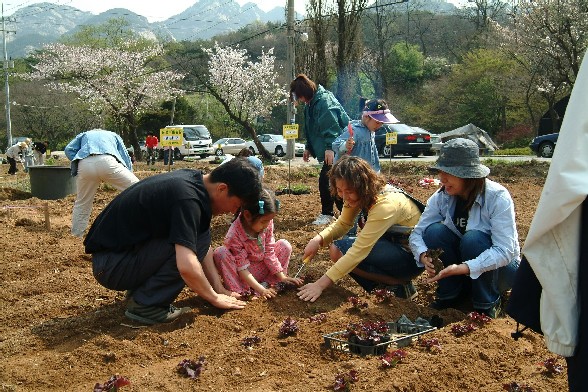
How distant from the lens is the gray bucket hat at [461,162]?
141 inches

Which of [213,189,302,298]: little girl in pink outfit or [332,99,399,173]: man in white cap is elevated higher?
[332,99,399,173]: man in white cap

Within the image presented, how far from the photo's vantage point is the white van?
2903 centimetres

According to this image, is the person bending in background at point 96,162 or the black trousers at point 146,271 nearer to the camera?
the black trousers at point 146,271

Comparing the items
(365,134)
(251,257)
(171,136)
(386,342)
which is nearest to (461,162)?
(386,342)

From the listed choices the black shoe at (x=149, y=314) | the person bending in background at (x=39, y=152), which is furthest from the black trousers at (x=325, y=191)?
the person bending in background at (x=39, y=152)

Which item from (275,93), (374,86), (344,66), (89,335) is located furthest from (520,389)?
(374,86)

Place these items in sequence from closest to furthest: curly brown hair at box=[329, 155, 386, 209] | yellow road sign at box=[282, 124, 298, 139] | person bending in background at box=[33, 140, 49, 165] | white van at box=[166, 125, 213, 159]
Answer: curly brown hair at box=[329, 155, 386, 209], yellow road sign at box=[282, 124, 298, 139], person bending in background at box=[33, 140, 49, 165], white van at box=[166, 125, 213, 159]

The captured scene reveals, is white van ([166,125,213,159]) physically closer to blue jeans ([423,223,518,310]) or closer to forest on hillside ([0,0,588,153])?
forest on hillside ([0,0,588,153])

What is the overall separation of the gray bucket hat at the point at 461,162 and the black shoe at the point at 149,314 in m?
1.85

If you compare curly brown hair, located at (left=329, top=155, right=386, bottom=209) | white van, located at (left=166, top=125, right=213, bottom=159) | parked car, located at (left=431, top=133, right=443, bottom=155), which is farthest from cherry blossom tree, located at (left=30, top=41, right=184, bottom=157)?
curly brown hair, located at (left=329, top=155, right=386, bottom=209)

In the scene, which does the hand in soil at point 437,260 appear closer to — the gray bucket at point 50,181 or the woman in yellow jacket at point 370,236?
the woman in yellow jacket at point 370,236

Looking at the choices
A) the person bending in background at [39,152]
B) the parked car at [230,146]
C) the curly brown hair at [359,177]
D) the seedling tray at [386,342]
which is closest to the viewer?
the seedling tray at [386,342]

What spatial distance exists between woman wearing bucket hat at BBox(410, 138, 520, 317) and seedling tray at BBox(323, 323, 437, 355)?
36cm

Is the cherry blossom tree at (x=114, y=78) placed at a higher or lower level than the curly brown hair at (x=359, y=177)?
higher
